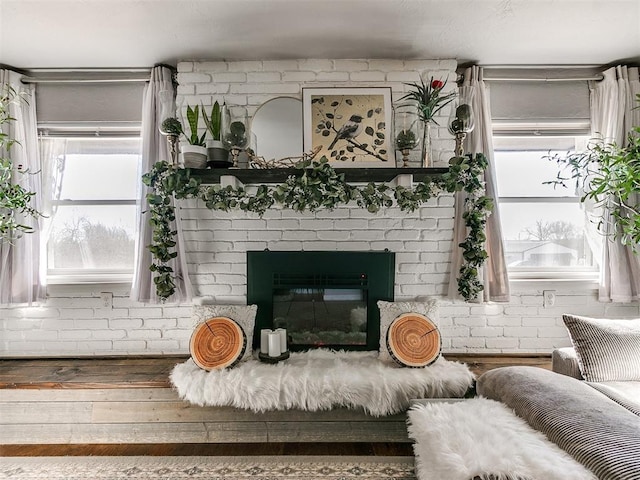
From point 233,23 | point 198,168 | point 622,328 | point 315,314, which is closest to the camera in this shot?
point 622,328

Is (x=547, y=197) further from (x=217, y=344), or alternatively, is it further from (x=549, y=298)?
(x=217, y=344)

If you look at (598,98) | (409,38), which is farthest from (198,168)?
(598,98)

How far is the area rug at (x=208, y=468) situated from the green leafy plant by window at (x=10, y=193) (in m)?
1.33

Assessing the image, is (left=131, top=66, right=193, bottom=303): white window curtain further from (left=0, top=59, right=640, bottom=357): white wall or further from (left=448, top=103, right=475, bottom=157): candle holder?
(left=448, top=103, right=475, bottom=157): candle holder

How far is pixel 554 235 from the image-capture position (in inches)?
96.4

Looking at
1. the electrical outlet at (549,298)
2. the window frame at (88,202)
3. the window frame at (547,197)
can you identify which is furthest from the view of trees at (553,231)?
the window frame at (88,202)

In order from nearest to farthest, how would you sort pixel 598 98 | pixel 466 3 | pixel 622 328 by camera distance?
pixel 622 328, pixel 466 3, pixel 598 98

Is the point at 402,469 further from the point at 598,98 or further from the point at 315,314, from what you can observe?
the point at 598,98

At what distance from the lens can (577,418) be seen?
103 cm

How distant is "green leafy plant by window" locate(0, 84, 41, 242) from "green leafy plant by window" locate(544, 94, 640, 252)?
3.45 m

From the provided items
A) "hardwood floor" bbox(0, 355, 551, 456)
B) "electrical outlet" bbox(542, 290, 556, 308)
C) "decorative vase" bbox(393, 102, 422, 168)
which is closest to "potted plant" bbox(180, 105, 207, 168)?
"decorative vase" bbox(393, 102, 422, 168)

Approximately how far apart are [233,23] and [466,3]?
1.24 meters

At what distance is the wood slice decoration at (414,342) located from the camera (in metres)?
1.89

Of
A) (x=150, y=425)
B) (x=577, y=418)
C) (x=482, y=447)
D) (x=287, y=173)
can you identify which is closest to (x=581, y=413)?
(x=577, y=418)
